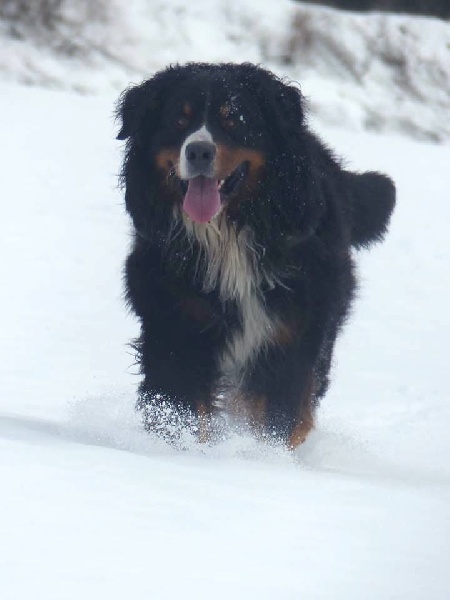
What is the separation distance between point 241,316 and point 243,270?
17 cm

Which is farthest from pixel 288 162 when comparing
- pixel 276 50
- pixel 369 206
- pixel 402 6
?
pixel 402 6

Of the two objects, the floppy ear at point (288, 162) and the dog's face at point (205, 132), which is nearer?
the dog's face at point (205, 132)

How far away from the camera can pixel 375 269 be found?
10602 mm

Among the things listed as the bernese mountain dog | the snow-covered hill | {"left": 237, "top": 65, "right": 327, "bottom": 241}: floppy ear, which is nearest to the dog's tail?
the bernese mountain dog

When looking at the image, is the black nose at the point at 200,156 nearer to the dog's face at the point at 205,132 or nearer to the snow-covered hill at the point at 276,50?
the dog's face at the point at 205,132

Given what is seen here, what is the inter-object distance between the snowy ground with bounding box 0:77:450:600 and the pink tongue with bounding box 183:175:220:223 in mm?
811

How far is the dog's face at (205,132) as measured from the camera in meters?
4.29

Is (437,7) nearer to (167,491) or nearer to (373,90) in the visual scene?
(373,90)

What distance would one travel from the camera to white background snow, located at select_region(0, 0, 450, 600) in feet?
8.60

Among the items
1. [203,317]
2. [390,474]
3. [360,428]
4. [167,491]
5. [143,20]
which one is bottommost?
[143,20]

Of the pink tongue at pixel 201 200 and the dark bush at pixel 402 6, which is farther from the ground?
the pink tongue at pixel 201 200

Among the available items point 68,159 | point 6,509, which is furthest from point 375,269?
point 6,509

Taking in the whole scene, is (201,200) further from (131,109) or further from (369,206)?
(369,206)

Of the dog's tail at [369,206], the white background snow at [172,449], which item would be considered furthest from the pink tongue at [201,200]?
the dog's tail at [369,206]
